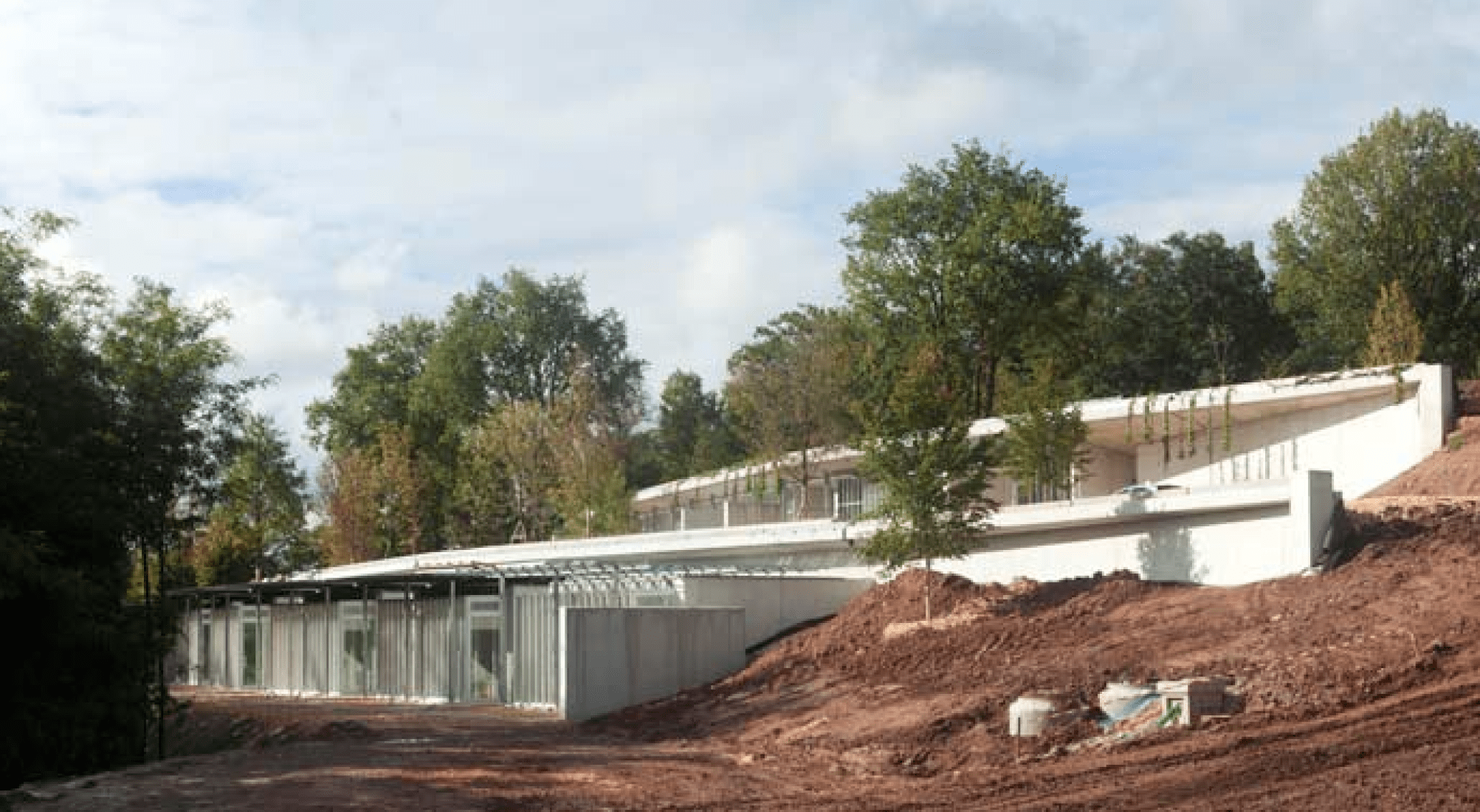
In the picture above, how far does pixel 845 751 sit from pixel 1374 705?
7.00m

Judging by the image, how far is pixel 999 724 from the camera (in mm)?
21094

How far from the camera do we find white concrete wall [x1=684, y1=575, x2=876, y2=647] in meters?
32.0

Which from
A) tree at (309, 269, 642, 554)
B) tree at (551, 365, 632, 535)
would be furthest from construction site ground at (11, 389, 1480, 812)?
tree at (309, 269, 642, 554)

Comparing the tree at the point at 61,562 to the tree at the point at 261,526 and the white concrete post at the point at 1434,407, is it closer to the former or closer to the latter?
the white concrete post at the point at 1434,407

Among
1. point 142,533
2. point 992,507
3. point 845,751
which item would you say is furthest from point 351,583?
point 845,751

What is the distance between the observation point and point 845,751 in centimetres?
2180

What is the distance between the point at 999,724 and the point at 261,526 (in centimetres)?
5195

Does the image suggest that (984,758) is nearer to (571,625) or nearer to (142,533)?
(571,625)

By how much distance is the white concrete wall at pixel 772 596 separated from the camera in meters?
32.0

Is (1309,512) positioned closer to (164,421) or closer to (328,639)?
(164,421)

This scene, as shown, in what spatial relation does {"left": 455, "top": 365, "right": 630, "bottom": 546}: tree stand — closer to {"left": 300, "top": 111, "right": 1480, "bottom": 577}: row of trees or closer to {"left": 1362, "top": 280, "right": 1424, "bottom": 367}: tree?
{"left": 300, "top": 111, "right": 1480, "bottom": 577}: row of trees

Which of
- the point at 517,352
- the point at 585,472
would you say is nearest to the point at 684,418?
the point at 517,352

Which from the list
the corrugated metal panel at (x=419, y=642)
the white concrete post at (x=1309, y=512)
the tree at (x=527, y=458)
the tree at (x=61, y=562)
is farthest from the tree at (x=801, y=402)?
the tree at (x=61, y=562)

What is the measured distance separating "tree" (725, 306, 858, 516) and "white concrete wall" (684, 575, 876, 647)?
13.8m
